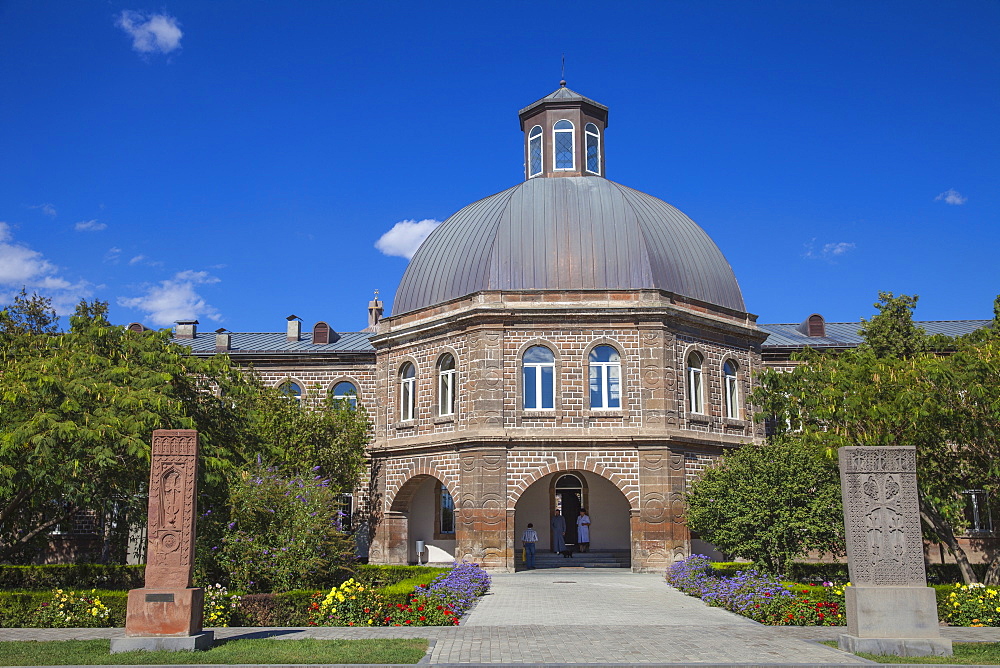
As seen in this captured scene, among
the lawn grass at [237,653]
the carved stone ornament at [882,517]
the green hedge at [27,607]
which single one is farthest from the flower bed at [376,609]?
the carved stone ornament at [882,517]

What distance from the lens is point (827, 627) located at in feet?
51.3

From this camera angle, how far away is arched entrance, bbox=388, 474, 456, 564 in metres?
31.3

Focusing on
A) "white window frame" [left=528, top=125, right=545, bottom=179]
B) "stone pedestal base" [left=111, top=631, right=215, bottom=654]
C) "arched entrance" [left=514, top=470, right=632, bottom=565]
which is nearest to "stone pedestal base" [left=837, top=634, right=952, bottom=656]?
"stone pedestal base" [left=111, top=631, right=215, bottom=654]

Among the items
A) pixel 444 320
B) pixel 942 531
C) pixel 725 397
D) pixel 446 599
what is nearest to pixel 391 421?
pixel 444 320

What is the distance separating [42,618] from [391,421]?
16755 millimetres

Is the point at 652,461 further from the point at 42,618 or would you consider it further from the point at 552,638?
the point at 42,618

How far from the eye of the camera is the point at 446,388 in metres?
30.5

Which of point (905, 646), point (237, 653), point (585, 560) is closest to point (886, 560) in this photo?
point (905, 646)

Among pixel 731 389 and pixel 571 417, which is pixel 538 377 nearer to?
pixel 571 417

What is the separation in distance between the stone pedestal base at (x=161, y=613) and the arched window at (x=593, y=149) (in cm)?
2572

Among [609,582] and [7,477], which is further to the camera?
[609,582]

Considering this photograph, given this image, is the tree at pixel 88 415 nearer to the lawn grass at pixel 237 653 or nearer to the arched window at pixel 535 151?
the lawn grass at pixel 237 653

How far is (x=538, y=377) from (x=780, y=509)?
957 cm

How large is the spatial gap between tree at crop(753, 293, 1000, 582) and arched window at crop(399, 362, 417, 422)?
13429 millimetres
